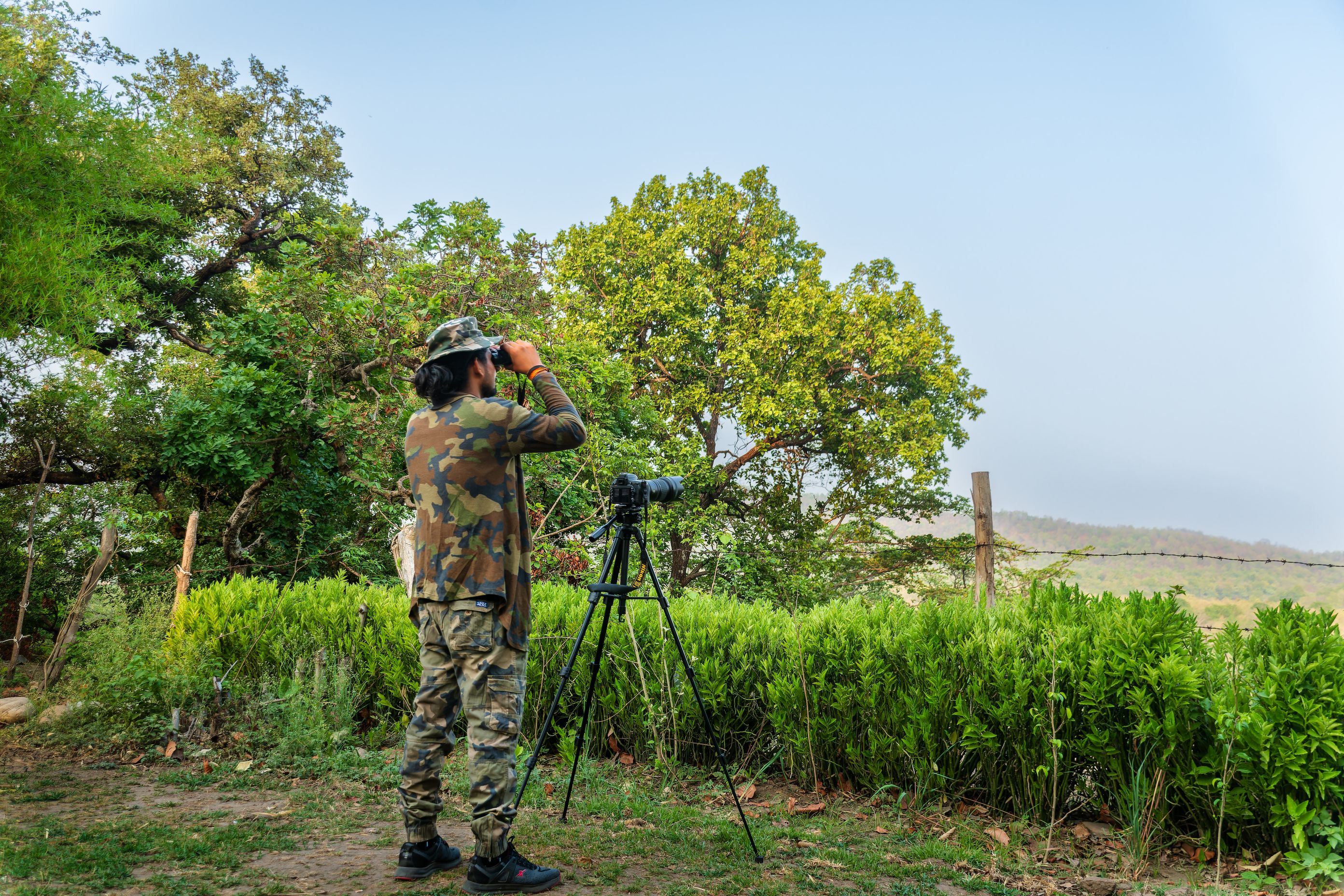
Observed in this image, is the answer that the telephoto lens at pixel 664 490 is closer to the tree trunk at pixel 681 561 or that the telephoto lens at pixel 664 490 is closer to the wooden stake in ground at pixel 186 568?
the wooden stake in ground at pixel 186 568

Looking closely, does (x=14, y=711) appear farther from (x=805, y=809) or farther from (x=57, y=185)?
(x=805, y=809)

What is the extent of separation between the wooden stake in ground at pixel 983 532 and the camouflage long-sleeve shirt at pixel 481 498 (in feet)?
12.5

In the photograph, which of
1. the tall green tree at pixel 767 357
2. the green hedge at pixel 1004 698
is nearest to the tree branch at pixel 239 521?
the green hedge at pixel 1004 698

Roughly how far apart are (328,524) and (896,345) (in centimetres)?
1138

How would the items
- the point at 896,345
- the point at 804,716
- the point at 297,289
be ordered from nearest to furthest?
the point at 804,716, the point at 297,289, the point at 896,345

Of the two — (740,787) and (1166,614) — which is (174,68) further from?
(1166,614)

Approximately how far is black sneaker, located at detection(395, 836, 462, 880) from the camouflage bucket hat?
6.62ft

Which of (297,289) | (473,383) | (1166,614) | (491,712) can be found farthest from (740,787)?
(297,289)

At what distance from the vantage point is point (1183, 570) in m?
8.70

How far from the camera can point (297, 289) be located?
9.73 metres

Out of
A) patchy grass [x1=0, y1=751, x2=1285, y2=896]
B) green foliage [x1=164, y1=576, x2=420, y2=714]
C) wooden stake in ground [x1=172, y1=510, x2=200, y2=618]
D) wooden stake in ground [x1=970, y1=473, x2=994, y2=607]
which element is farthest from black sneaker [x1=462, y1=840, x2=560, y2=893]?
wooden stake in ground [x1=172, y1=510, x2=200, y2=618]

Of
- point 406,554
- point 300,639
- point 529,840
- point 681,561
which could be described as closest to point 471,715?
point 529,840

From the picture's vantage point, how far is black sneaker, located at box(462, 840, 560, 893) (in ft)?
9.93

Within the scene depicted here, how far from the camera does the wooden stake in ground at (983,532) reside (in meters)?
5.89
